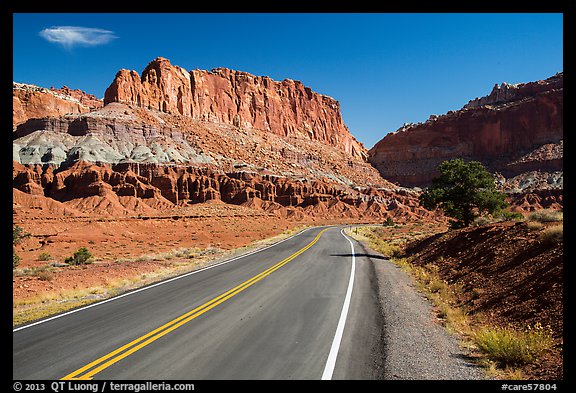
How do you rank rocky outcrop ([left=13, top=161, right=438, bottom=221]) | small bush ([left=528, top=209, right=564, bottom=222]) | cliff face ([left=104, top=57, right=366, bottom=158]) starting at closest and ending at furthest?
1. small bush ([left=528, top=209, right=564, bottom=222])
2. rocky outcrop ([left=13, top=161, right=438, bottom=221])
3. cliff face ([left=104, top=57, right=366, bottom=158])

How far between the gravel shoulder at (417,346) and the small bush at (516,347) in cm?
46

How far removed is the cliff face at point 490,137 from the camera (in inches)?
4884

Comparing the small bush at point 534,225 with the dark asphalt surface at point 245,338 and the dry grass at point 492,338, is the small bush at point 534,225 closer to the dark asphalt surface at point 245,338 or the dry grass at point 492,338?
the dry grass at point 492,338

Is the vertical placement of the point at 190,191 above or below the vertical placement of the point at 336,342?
above

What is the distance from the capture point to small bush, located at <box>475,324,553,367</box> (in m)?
5.98

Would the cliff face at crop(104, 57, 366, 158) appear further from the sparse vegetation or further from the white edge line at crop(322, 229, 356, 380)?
the white edge line at crop(322, 229, 356, 380)

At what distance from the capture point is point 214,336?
7227 millimetres

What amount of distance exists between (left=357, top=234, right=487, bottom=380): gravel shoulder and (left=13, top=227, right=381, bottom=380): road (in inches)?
11.9

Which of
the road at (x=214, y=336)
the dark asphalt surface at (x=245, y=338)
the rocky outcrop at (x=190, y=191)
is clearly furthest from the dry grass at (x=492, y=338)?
the rocky outcrop at (x=190, y=191)

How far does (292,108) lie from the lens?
172000 mm

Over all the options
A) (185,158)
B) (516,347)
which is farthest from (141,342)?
(185,158)

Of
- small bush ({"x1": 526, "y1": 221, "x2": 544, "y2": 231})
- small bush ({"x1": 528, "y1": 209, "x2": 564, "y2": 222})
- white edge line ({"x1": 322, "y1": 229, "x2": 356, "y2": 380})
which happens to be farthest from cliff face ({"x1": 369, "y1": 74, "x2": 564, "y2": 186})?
white edge line ({"x1": 322, "y1": 229, "x2": 356, "y2": 380})

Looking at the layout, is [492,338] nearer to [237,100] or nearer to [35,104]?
[237,100]

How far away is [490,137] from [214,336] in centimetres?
15964
